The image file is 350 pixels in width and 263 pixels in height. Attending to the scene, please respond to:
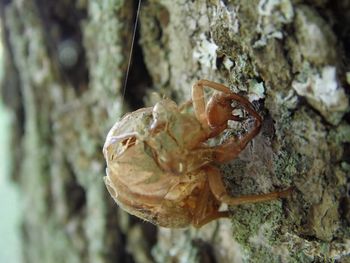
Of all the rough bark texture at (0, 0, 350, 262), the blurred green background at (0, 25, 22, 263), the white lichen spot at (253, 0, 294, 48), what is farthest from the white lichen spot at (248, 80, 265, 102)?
the blurred green background at (0, 25, 22, 263)

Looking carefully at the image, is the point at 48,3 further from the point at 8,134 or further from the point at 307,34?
the point at 307,34

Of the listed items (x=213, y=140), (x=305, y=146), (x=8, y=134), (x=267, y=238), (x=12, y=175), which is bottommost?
(x=12, y=175)

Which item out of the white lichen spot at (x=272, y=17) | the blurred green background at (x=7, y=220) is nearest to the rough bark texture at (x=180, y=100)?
the white lichen spot at (x=272, y=17)

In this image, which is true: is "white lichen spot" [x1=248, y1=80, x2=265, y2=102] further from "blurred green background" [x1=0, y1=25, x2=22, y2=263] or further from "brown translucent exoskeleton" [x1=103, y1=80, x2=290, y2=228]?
"blurred green background" [x1=0, y1=25, x2=22, y2=263]

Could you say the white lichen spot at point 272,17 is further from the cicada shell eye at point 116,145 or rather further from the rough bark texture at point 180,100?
the cicada shell eye at point 116,145

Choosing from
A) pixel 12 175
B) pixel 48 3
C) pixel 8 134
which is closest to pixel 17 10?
pixel 48 3

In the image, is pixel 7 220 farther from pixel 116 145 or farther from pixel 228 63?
pixel 228 63

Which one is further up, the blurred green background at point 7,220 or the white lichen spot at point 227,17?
the white lichen spot at point 227,17
